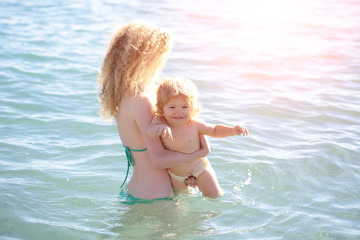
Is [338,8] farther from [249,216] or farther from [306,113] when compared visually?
[249,216]

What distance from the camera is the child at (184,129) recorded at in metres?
4.16

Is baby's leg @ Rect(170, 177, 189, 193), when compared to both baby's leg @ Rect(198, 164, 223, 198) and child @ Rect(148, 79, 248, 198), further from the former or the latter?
baby's leg @ Rect(198, 164, 223, 198)

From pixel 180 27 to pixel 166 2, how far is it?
4.61 meters

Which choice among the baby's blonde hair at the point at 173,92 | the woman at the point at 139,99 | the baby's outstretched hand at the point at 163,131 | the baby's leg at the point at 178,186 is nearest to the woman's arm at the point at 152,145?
the woman at the point at 139,99

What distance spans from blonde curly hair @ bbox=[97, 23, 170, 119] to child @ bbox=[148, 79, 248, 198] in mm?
208

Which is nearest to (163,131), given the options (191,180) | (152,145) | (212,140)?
(152,145)

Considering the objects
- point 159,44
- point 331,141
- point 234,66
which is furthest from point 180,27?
point 159,44

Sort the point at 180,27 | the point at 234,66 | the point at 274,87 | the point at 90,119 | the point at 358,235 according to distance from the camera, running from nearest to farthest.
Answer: the point at 358,235 < the point at 90,119 < the point at 274,87 < the point at 234,66 < the point at 180,27

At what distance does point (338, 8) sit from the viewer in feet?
54.4

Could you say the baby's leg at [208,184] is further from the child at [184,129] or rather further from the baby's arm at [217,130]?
the baby's arm at [217,130]

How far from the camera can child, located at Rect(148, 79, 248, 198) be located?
4.16m

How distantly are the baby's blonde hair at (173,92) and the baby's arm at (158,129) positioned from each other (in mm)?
121

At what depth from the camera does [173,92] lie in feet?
13.6

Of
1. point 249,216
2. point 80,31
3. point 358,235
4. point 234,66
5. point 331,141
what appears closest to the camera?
point 358,235
